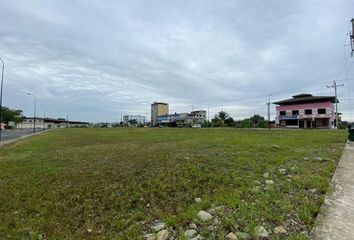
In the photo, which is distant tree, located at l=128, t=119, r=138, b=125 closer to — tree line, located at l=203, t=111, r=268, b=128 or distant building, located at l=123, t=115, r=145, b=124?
distant building, located at l=123, t=115, r=145, b=124

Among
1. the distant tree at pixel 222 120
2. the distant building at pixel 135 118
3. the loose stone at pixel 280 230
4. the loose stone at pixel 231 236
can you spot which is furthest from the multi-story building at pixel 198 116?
the loose stone at pixel 231 236

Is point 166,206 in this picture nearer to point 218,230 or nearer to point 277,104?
point 218,230

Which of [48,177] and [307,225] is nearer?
[307,225]

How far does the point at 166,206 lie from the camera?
204 inches

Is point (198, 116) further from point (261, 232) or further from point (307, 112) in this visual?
point (261, 232)

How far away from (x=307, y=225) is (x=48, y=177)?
23.9 feet

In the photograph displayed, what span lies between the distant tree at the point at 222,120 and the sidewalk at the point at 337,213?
88681mm

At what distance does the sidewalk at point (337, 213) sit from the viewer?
3737mm

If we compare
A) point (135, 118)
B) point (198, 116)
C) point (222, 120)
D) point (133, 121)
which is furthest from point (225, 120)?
point (135, 118)

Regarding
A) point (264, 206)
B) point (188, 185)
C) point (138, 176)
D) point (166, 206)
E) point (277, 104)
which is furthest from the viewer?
point (277, 104)

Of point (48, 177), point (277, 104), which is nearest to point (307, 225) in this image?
point (48, 177)

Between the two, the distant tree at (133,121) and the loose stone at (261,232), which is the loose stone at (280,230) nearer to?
the loose stone at (261,232)

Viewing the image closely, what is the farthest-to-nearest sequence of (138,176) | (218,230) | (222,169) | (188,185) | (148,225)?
1. (222,169)
2. (138,176)
3. (188,185)
4. (148,225)
5. (218,230)

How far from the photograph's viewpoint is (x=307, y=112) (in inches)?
2712
